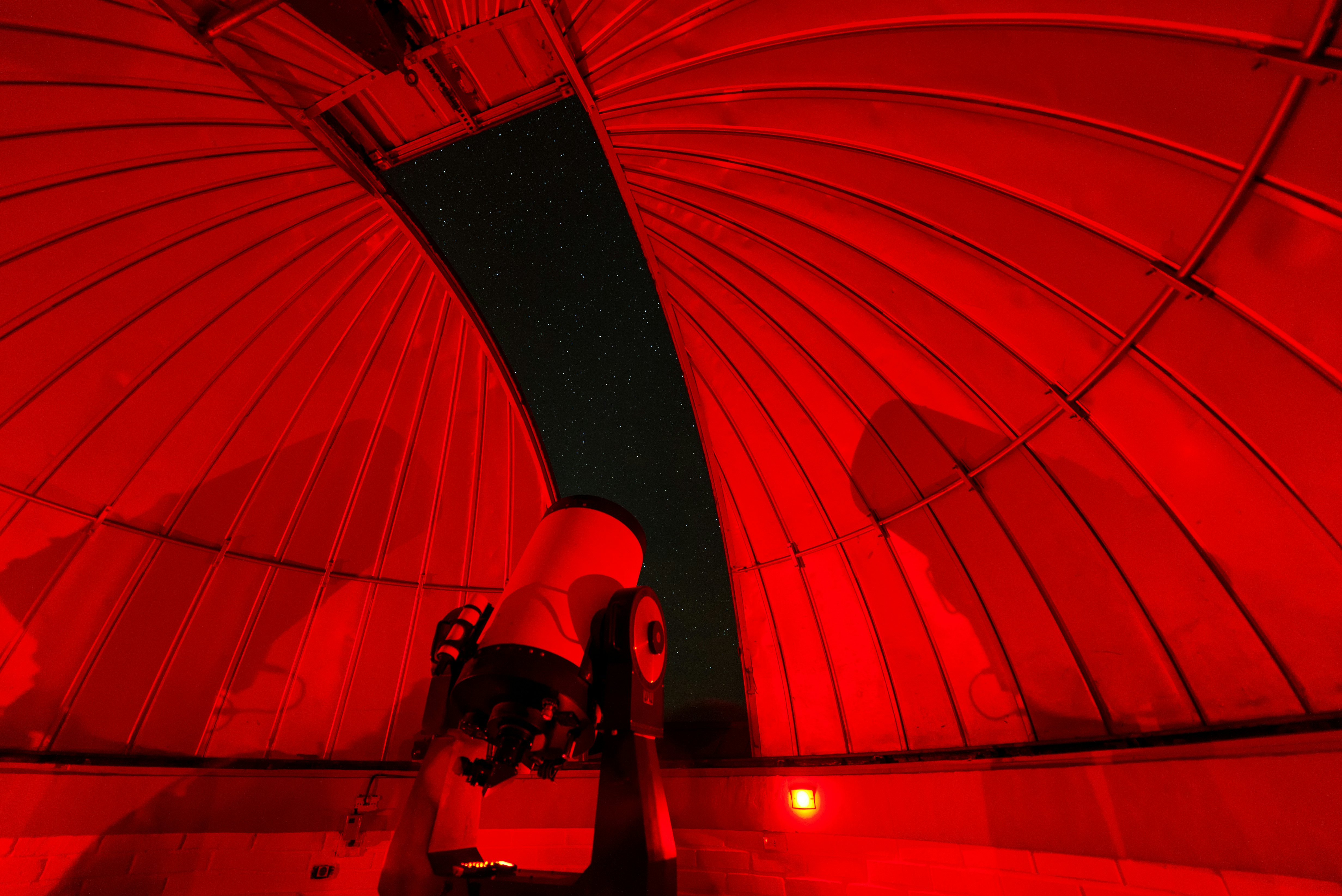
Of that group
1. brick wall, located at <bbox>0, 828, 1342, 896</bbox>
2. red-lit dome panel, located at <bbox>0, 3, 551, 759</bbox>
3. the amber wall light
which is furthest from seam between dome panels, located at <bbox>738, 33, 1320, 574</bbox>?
red-lit dome panel, located at <bbox>0, 3, 551, 759</bbox>

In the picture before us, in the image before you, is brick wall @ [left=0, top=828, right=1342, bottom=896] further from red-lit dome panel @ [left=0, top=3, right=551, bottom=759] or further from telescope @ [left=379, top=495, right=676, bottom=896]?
telescope @ [left=379, top=495, right=676, bottom=896]

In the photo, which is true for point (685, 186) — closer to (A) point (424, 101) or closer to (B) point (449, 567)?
(A) point (424, 101)

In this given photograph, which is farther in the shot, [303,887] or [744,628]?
[744,628]

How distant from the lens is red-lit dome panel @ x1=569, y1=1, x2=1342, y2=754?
159 inches

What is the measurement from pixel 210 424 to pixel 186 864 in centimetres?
523

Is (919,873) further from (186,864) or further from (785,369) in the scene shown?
(186,864)

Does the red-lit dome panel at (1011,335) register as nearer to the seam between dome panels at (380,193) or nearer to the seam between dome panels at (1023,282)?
the seam between dome panels at (1023,282)

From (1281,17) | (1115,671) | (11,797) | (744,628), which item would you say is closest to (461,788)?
(744,628)

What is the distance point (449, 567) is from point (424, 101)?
6.40 metres

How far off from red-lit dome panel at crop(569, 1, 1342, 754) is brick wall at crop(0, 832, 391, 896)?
575 cm

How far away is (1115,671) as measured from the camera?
5.52 meters

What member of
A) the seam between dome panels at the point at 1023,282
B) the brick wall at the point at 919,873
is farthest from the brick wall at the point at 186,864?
the seam between dome panels at the point at 1023,282

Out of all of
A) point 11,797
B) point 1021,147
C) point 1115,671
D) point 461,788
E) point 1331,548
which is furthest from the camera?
point 11,797

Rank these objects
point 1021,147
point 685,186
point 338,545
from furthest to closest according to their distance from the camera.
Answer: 1. point 338,545
2. point 685,186
3. point 1021,147
